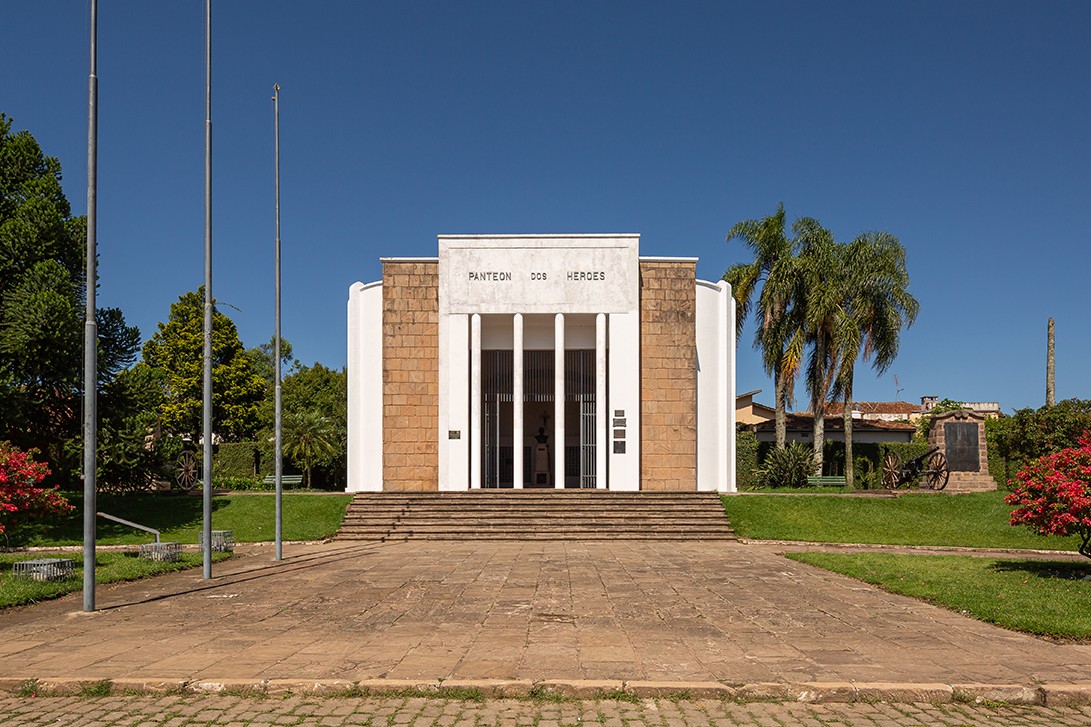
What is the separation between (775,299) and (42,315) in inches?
994

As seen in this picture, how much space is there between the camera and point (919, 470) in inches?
1261

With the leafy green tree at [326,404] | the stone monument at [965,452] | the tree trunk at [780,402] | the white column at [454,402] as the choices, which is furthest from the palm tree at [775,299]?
the leafy green tree at [326,404]

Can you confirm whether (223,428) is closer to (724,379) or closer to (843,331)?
(724,379)

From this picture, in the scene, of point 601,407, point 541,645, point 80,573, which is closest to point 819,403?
point 601,407

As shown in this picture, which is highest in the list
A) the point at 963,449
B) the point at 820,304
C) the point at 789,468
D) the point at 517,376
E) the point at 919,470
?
the point at 820,304

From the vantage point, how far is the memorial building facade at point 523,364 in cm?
2750

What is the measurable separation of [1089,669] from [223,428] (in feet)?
144

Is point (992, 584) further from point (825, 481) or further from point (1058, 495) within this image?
point (825, 481)

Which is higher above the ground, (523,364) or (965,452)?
(523,364)

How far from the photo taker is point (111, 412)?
23.5 meters

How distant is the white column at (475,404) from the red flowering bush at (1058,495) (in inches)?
692

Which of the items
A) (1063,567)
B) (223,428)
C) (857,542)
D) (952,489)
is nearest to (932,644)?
(1063,567)

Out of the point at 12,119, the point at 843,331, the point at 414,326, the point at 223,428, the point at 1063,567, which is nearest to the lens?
the point at 1063,567

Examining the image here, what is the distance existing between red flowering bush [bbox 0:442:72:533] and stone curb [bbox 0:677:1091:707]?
9.15 m
